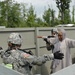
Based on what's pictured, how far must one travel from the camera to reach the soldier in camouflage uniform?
322 centimetres

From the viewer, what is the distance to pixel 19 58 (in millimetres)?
3277

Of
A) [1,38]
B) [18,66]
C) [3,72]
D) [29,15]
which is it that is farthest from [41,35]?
[29,15]

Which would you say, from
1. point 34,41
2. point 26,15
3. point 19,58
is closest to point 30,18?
point 26,15

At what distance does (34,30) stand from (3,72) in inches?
125

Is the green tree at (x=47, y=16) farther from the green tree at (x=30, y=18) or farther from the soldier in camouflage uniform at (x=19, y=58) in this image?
the soldier in camouflage uniform at (x=19, y=58)

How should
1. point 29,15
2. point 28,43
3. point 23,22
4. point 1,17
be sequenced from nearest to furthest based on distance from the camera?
point 28,43 < point 1,17 < point 23,22 < point 29,15

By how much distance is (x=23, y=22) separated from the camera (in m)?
19.7

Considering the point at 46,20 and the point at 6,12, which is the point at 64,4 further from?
the point at 6,12

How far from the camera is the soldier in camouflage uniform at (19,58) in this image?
3.22m

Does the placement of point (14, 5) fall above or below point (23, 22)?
above

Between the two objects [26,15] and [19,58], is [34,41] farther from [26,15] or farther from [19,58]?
[26,15]

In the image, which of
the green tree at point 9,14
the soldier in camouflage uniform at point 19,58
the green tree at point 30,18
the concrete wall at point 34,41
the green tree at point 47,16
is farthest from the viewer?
the green tree at point 47,16

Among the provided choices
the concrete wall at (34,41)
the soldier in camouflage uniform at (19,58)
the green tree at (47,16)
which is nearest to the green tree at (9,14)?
the green tree at (47,16)

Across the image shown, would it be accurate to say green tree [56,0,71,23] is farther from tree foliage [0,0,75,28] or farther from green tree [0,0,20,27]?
green tree [0,0,20,27]
